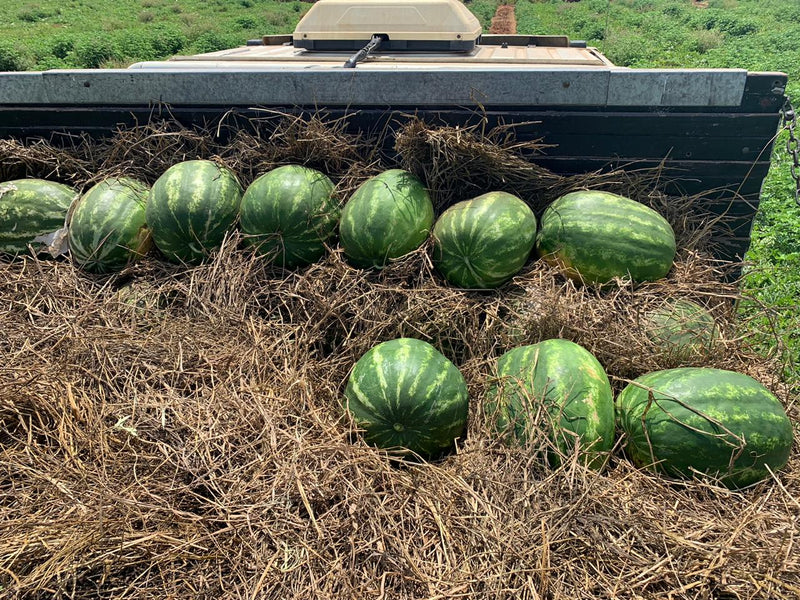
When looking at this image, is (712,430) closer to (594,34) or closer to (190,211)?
(190,211)

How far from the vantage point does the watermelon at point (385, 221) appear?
3.23m

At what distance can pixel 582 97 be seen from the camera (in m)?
3.47

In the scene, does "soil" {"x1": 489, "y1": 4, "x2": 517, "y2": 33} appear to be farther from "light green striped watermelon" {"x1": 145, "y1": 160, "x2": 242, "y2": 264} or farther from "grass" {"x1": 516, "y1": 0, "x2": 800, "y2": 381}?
"light green striped watermelon" {"x1": 145, "y1": 160, "x2": 242, "y2": 264}

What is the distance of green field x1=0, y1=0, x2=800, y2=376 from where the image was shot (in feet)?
18.4

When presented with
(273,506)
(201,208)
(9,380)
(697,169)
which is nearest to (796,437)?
(697,169)

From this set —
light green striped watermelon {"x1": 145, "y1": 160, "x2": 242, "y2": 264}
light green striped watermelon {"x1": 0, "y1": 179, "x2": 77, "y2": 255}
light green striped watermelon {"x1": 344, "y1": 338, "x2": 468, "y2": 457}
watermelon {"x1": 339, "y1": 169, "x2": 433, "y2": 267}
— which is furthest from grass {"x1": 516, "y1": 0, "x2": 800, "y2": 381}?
light green striped watermelon {"x1": 0, "y1": 179, "x2": 77, "y2": 255}

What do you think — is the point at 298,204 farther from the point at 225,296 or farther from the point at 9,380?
the point at 9,380

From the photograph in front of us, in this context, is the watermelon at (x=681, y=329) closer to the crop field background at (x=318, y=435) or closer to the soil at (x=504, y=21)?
the crop field background at (x=318, y=435)

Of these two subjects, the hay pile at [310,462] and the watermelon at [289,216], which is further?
the watermelon at [289,216]

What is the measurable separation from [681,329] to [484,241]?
1091 millimetres

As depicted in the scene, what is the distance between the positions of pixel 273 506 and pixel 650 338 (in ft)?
6.48

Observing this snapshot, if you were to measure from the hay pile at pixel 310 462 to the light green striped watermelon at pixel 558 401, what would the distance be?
112mm

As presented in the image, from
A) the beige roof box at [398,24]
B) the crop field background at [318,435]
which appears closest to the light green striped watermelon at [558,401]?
the crop field background at [318,435]

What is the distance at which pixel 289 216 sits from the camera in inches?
134
